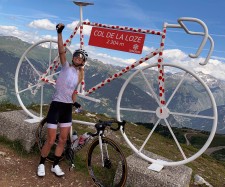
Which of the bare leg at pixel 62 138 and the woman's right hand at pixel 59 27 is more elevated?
the woman's right hand at pixel 59 27

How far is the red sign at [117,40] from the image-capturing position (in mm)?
7566

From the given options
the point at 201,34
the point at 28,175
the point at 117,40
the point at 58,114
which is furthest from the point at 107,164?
the point at 201,34

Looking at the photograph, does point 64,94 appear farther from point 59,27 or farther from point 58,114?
point 59,27

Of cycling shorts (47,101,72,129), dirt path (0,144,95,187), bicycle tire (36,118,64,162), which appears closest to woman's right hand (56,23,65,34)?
cycling shorts (47,101,72,129)

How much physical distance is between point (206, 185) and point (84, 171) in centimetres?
440

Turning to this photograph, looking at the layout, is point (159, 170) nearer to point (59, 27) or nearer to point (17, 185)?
point (17, 185)

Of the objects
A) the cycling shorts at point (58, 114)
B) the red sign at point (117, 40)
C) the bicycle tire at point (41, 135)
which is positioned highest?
Result: the red sign at point (117, 40)

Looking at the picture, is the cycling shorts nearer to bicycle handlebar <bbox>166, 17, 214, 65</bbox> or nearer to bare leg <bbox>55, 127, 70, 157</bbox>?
bare leg <bbox>55, 127, 70, 157</bbox>

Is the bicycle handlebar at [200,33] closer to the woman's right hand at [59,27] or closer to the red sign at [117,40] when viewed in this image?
the red sign at [117,40]

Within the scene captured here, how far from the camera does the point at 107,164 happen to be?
7602mm

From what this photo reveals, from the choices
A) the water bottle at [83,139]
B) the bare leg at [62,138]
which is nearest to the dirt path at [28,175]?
the bare leg at [62,138]

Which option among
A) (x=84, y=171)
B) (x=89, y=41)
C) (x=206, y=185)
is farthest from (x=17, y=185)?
(x=206, y=185)

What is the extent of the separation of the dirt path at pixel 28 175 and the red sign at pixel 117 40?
3665 mm

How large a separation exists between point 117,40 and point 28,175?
14.2ft
